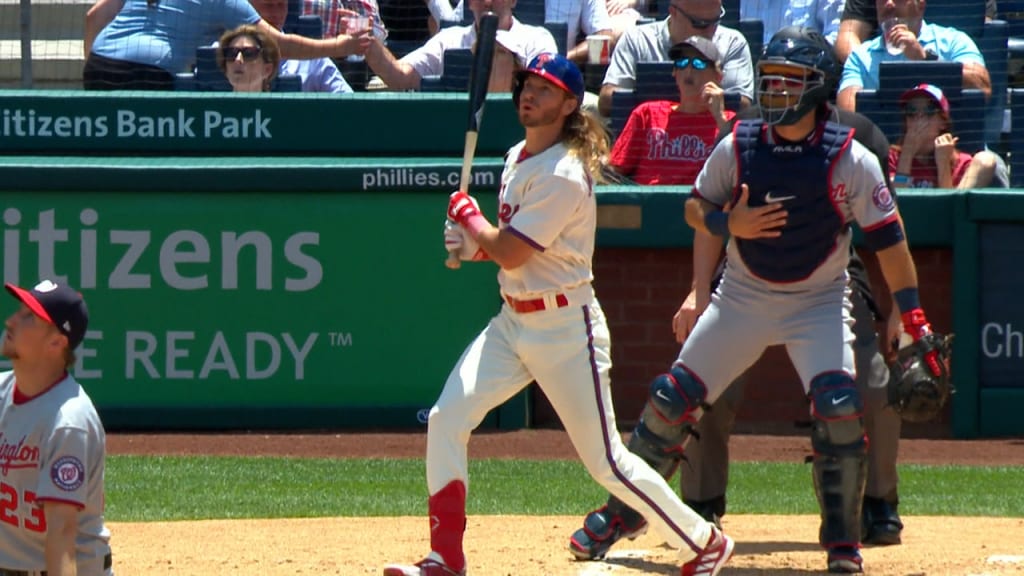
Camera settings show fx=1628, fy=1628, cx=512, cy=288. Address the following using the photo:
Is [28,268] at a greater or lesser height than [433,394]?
greater

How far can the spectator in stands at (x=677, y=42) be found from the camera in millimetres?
9367

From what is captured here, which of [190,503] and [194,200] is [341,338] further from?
[190,503]

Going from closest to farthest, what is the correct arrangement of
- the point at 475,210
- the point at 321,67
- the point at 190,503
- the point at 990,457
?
the point at 475,210 < the point at 190,503 < the point at 990,457 < the point at 321,67

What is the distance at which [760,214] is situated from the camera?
17.2 feet

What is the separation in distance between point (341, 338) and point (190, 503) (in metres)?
2.17

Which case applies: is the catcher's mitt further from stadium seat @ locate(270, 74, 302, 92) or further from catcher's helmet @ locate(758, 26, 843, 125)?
stadium seat @ locate(270, 74, 302, 92)

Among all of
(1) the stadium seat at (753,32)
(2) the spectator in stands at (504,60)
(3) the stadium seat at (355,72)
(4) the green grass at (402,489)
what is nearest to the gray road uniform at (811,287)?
(4) the green grass at (402,489)

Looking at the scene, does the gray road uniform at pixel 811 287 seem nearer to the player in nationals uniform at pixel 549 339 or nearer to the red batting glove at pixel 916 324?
the red batting glove at pixel 916 324

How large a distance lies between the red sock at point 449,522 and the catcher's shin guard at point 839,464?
1225 millimetres

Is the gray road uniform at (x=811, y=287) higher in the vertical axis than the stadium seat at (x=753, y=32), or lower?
lower

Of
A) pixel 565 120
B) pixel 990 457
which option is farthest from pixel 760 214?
pixel 990 457

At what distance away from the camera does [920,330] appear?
536 centimetres

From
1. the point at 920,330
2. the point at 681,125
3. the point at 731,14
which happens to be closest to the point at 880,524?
the point at 920,330

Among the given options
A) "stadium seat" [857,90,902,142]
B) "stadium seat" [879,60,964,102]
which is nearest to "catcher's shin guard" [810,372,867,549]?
"stadium seat" [857,90,902,142]
